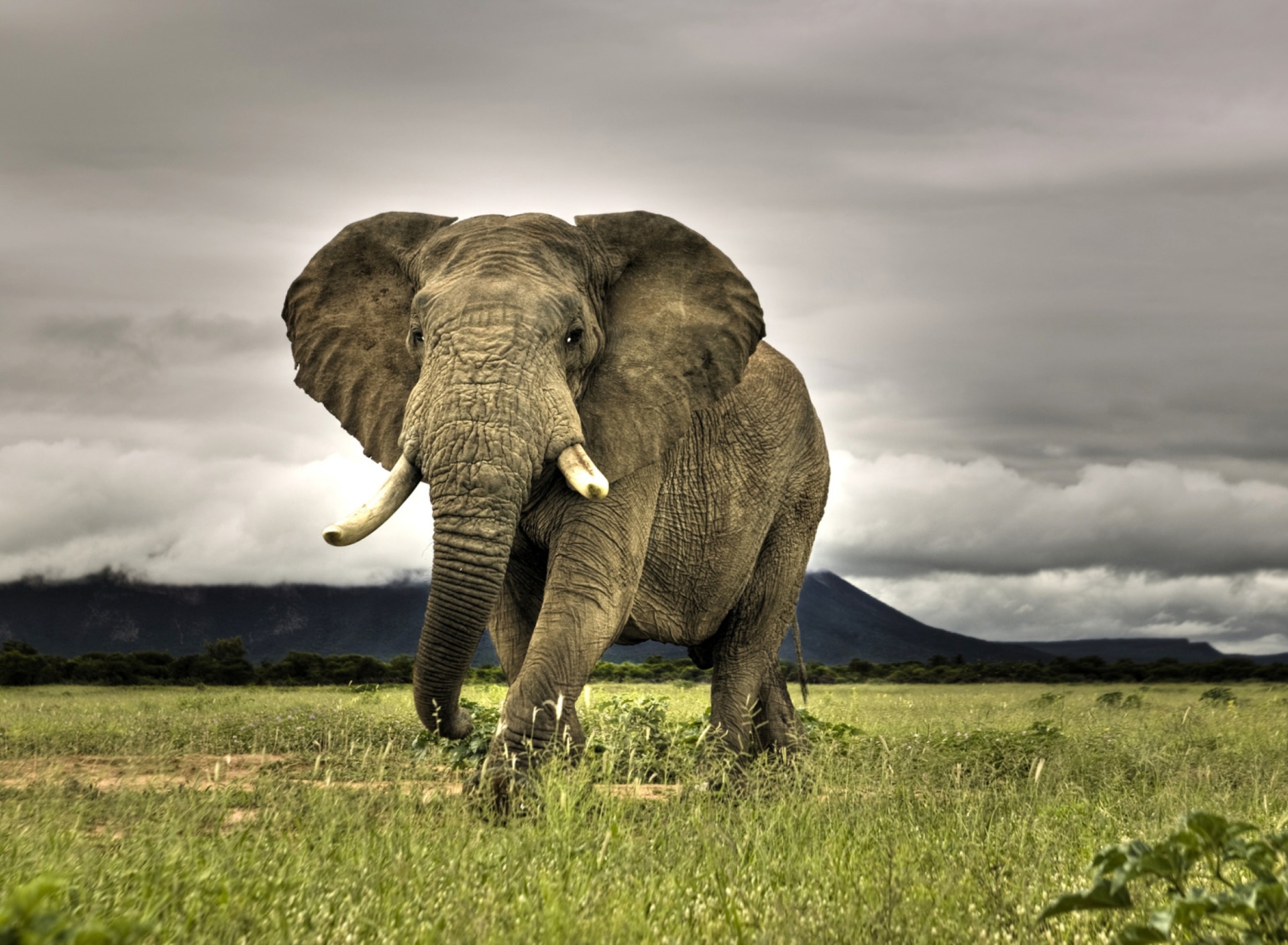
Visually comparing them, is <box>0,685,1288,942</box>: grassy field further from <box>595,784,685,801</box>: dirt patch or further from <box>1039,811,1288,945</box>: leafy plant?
<box>1039,811,1288,945</box>: leafy plant

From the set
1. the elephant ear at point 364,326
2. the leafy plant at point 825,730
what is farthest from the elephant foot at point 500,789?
the leafy plant at point 825,730

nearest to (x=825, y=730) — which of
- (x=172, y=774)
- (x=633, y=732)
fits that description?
(x=633, y=732)

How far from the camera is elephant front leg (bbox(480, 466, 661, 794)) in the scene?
7.94 m

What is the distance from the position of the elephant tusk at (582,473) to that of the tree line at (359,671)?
1212 cm

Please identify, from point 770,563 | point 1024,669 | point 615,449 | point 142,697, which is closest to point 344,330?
point 615,449

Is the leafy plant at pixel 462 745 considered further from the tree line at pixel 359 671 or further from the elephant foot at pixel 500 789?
the tree line at pixel 359 671

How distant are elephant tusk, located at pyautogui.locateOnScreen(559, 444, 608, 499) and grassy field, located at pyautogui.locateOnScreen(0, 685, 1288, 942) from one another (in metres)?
1.73

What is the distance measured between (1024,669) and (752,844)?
32.3 metres

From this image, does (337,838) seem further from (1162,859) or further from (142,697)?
(142,697)

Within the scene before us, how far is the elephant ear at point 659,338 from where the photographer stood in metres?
9.27

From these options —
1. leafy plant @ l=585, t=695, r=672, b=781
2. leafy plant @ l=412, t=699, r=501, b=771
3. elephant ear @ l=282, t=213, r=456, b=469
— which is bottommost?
leafy plant @ l=412, t=699, r=501, b=771

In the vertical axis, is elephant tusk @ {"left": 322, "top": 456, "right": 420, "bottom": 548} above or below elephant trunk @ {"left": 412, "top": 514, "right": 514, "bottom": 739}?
above

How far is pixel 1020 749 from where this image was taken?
38.2 ft

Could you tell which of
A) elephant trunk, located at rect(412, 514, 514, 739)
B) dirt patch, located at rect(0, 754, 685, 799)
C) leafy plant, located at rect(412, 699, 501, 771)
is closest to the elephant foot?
dirt patch, located at rect(0, 754, 685, 799)
